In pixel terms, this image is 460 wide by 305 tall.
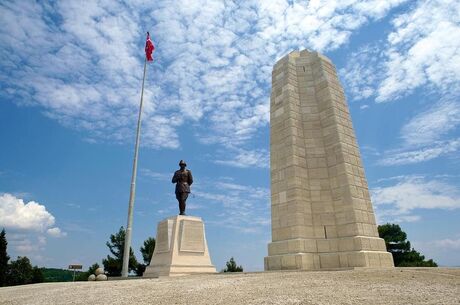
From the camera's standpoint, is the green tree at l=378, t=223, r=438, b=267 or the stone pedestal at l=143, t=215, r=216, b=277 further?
the green tree at l=378, t=223, r=438, b=267

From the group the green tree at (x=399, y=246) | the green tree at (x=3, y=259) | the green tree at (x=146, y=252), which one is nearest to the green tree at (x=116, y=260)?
the green tree at (x=146, y=252)

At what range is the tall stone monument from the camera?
420 inches

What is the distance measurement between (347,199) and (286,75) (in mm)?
5912

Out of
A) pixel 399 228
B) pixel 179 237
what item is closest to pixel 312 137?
pixel 179 237

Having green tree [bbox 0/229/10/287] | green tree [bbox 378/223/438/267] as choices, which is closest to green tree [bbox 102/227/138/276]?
green tree [bbox 0/229/10/287]

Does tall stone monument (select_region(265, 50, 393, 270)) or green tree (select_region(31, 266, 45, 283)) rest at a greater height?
tall stone monument (select_region(265, 50, 393, 270))

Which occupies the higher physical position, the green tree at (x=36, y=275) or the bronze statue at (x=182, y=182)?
the bronze statue at (x=182, y=182)

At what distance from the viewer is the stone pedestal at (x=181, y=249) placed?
484 inches

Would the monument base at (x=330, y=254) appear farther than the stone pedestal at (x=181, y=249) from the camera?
No

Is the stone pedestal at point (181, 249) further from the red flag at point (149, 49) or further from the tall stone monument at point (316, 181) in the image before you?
the red flag at point (149, 49)

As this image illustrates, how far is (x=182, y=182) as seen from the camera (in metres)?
14.4

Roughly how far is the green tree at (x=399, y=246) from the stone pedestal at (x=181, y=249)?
23.9 metres

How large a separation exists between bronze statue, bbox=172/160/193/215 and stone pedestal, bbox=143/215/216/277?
→ 0.83m

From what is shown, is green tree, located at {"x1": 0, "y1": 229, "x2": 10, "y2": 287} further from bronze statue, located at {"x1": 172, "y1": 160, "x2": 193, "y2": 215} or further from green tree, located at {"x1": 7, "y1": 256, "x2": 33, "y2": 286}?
bronze statue, located at {"x1": 172, "y1": 160, "x2": 193, "y2": 215}
